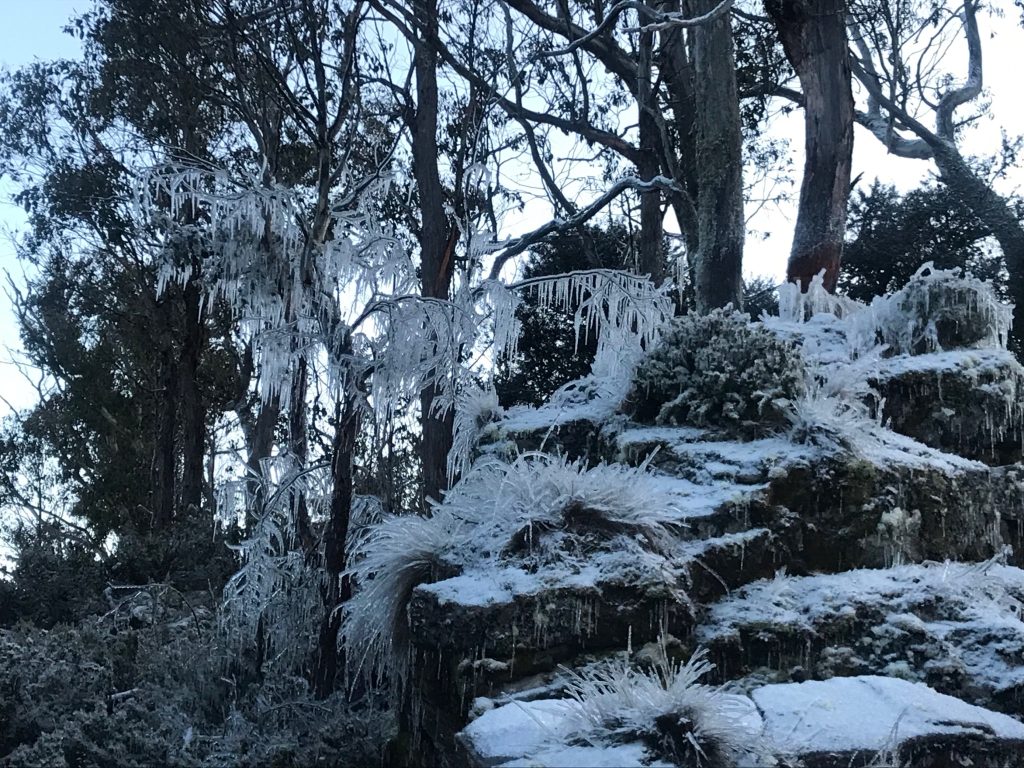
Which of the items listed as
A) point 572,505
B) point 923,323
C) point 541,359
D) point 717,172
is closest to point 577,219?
point 717,172

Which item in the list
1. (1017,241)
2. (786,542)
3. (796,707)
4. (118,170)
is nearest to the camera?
(796,707)

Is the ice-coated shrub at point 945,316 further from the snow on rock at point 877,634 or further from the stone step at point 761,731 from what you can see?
the stone step at point 761,731

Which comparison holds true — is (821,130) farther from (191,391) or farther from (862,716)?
(191,391)

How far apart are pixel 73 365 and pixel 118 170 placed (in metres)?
6.25

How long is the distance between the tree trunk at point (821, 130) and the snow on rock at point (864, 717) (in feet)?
19.9

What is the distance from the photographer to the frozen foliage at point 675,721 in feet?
10.5

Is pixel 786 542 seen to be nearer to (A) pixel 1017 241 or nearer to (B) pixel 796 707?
(B) pixel 796 707

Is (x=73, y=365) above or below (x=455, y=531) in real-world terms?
above

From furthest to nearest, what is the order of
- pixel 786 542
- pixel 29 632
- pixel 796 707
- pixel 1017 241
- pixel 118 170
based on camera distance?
pixel 118 170
pixel 1017 241
pixel 29 632
pixel 786 542
pixel 796 707

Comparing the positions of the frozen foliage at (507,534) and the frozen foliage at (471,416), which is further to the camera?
the frozen foliage at (471,416)

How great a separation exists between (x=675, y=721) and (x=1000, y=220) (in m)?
11.5

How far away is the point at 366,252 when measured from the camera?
609cm

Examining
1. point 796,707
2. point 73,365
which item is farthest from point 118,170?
point 796,707

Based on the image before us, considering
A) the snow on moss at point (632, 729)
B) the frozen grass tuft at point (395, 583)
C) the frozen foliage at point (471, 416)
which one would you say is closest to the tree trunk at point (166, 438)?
the frozen foliage at point (471, 416)
